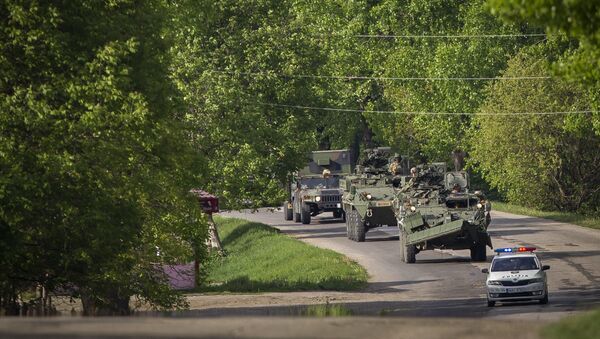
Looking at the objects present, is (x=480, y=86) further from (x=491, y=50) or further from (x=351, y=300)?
(x=351, y=300)

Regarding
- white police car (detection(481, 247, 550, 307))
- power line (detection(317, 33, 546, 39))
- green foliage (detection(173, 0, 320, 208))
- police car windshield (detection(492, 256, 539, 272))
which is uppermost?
power line (detection(317, 33, 546, 39))

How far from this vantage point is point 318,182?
211 feet

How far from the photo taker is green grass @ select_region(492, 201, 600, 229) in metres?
56.2

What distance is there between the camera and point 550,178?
213 ft

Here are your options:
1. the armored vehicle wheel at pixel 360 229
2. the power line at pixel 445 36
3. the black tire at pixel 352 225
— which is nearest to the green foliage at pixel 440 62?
the power line at pixel 445 36

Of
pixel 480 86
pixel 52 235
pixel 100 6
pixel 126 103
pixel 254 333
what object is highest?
pixel 480 86

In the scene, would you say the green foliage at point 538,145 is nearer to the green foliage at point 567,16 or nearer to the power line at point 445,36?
the power line at point 445,36

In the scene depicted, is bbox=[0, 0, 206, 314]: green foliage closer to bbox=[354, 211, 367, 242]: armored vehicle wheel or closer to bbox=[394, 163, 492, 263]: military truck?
bbox=[394, 163, 492, 263]: military truck

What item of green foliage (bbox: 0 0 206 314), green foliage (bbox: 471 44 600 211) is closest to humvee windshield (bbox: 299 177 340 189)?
green foliage (bbox: 471 44 600 211)

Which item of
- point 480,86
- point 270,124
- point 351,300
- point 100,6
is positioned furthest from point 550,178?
point 100,6

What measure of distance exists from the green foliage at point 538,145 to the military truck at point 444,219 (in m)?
18.8

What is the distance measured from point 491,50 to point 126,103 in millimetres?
44202

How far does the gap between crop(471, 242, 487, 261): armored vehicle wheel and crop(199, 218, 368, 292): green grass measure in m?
3.25

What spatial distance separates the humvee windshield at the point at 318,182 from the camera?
64125 millimetres
